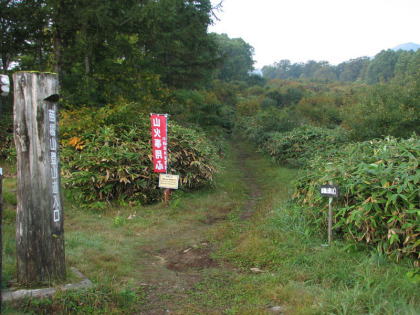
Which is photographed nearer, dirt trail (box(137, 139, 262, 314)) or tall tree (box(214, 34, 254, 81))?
dirt trail (box(137, 139, 262, 314))

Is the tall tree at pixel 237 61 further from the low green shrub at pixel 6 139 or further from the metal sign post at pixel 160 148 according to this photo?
the metal sign post at pixel 160 148

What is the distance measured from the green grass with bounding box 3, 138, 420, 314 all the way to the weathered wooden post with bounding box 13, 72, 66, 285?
0.42m

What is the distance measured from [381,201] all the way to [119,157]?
623 cm

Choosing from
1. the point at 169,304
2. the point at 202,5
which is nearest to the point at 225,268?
the point at 169,304

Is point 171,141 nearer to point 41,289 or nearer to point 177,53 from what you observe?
point 41,289

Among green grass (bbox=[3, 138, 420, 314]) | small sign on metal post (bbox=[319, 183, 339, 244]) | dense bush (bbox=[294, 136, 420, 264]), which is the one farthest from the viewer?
small sign on metal post (bbox=[319, 183, 339, 244])

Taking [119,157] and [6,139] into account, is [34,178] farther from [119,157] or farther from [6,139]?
[6,139]

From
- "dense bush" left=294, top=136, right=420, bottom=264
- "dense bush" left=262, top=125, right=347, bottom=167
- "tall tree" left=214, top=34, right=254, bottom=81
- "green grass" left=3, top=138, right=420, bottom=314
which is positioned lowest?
"green grass" left=3, top=138, right=420, bottom=314

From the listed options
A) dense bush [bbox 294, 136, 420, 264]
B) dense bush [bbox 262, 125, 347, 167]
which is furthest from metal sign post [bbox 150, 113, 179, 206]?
dense bush [bbox 262, 125, 347, 167]

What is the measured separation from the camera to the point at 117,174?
28.9 feet

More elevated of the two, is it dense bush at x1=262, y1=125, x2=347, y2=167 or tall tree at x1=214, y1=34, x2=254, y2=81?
tall tree at x1=214, y1=34, x2=254, y2=81

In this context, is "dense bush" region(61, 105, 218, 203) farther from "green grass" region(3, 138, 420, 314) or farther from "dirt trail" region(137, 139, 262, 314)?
"dirt trail" region(137, 139, 262, 314)

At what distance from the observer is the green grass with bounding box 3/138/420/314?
12.3 ft

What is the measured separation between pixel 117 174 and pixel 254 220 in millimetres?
3634
